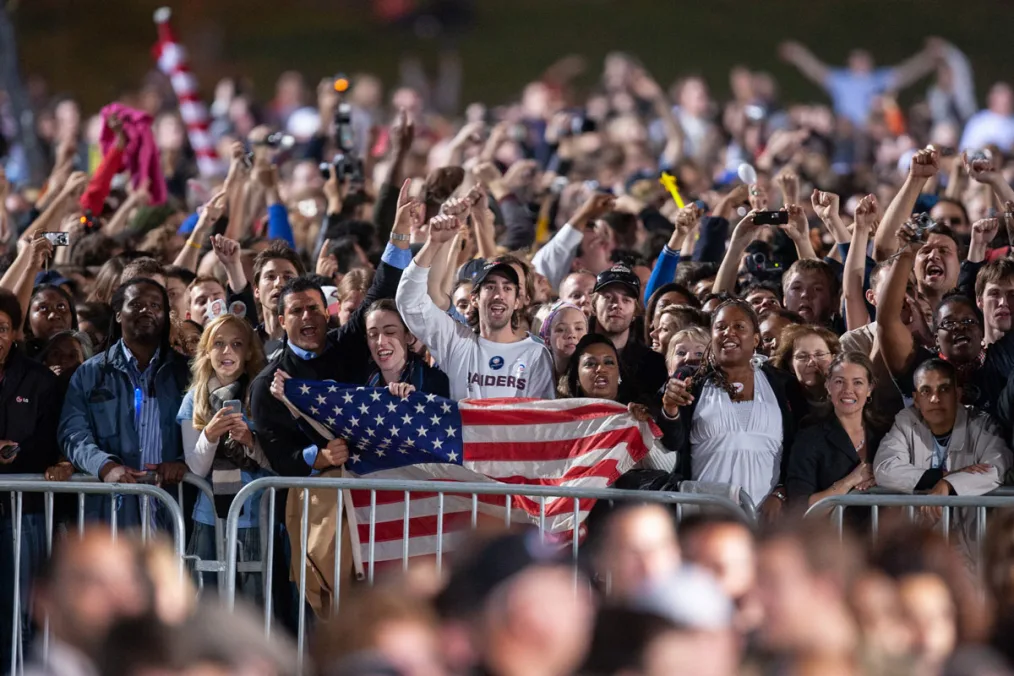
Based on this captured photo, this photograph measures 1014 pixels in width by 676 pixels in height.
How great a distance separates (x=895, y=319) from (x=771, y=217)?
1.14 m

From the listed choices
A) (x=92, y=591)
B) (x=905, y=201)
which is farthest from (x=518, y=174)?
(x=92, y=591)

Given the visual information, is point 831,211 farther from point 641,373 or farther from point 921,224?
point 641,373

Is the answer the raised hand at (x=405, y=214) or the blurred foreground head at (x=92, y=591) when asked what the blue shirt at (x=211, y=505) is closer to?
the raised hand at (x=405, y=214)

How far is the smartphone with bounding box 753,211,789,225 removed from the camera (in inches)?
322

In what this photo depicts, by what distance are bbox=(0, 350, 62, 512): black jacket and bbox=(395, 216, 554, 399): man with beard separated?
165 centimetres

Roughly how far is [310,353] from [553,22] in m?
18.7

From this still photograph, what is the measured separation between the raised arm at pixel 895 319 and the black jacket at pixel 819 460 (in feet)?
1.97

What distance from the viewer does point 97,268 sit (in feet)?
32.3

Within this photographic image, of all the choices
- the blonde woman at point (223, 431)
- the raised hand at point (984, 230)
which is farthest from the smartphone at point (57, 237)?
the raised hand at point (984, 230)

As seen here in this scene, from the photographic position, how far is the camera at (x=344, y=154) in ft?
35.2

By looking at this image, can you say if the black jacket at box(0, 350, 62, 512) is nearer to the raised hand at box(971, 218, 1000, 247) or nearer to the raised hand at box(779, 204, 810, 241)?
the raised hand at box(779, 204, 810, 241)

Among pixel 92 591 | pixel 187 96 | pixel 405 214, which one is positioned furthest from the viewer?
pixel 187 96

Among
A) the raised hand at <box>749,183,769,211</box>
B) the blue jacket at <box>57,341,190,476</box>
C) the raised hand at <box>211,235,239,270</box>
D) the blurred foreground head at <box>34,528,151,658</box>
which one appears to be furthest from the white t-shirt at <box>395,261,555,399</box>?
the blurred foreground head at <box>34,528,151,658</box>

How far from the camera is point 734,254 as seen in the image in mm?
8406
